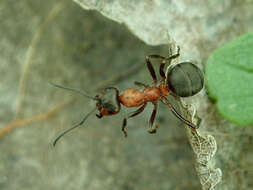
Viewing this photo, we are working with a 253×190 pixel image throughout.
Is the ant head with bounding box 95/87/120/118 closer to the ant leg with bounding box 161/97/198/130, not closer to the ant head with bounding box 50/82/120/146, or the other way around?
the ant head with bounding box 50/82/120/146

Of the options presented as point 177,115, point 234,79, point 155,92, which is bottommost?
point 177,115

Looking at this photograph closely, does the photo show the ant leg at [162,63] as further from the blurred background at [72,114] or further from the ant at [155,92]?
the blurred background at [72,114]

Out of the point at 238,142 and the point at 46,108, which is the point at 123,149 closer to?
the point at 46,108

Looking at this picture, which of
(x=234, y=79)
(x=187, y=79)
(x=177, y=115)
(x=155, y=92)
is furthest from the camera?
(x=155, y=92)

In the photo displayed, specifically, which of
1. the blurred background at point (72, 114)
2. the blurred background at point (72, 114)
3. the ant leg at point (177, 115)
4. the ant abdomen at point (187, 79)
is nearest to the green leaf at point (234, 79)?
the ant abdomen at point (187, 79)

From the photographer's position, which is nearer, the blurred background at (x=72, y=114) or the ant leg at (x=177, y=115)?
the ant leg at (x=177, y=115)

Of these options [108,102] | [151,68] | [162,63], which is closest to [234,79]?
[162,63]

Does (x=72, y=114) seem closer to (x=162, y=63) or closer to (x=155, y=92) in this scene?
(x=155, y=92)
